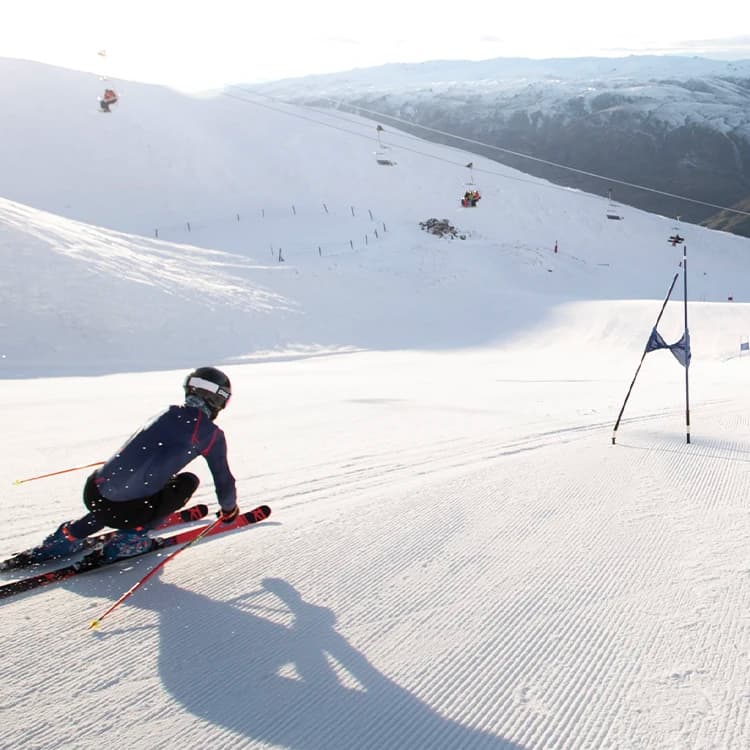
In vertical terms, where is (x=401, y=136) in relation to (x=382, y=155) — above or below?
above

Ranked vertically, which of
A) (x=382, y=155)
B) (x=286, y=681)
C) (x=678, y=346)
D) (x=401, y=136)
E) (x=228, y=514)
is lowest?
(x=286, y=681)

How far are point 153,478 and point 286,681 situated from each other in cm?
164

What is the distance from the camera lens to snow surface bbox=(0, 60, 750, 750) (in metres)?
3.38

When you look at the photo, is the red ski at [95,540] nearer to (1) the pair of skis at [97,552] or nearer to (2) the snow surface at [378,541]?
(1) the pair of skis at [97,552]

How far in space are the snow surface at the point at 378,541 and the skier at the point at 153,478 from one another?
0.31m

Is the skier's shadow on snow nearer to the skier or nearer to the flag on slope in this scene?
the skier

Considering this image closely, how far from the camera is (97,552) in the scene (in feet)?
15.7

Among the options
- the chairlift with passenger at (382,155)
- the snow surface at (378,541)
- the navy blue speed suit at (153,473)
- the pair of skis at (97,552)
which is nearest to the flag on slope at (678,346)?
the snow surface at (378,541)

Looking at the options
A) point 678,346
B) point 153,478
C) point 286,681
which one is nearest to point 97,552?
point 153,478

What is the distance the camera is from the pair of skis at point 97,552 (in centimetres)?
447

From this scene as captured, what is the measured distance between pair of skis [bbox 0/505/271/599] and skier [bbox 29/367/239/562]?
69 mm

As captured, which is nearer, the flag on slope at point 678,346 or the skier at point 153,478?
the skier at point 153,478

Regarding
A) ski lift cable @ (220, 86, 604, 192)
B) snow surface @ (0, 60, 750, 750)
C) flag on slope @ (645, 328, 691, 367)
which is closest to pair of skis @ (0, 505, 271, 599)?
snow surface @ (0, 60, 750, 750)

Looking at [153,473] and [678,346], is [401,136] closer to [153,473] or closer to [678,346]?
[678,346]
